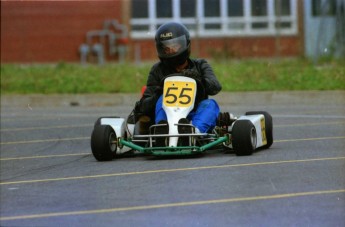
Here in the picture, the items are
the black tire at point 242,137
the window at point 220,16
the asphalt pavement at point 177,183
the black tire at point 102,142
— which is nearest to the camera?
the asphalt pavement at point 177,183

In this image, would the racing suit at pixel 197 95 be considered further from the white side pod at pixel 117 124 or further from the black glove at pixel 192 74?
the white side pod at pixel 117 124

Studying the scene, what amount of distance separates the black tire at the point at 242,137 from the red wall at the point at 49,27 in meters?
21.1

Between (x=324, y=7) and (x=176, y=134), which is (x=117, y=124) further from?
(x=324, y=7)

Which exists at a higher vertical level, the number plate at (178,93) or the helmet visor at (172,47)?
the helmet visor at (172,47)

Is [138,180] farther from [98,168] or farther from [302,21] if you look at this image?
[302,21]

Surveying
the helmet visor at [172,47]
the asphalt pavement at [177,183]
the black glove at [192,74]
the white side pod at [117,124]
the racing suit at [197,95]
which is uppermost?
the helmet visor at [172,47]

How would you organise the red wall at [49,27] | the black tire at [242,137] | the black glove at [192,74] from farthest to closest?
the red wall at [49,27] < the black glove at [192,74] < the black tire at [242,137]

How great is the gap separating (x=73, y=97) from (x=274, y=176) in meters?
11.9

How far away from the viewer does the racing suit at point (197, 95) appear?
10.8m

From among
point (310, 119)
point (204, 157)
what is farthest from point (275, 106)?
point (204, 157)

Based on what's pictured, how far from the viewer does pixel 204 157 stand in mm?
10773

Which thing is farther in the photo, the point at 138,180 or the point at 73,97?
the point at 73,97

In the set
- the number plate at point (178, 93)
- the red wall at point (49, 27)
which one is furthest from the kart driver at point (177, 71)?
the red wall at point (49, 27)

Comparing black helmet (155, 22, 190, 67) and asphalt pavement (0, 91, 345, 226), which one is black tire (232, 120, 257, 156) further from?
black helmet (155, 22, 190, 67)
